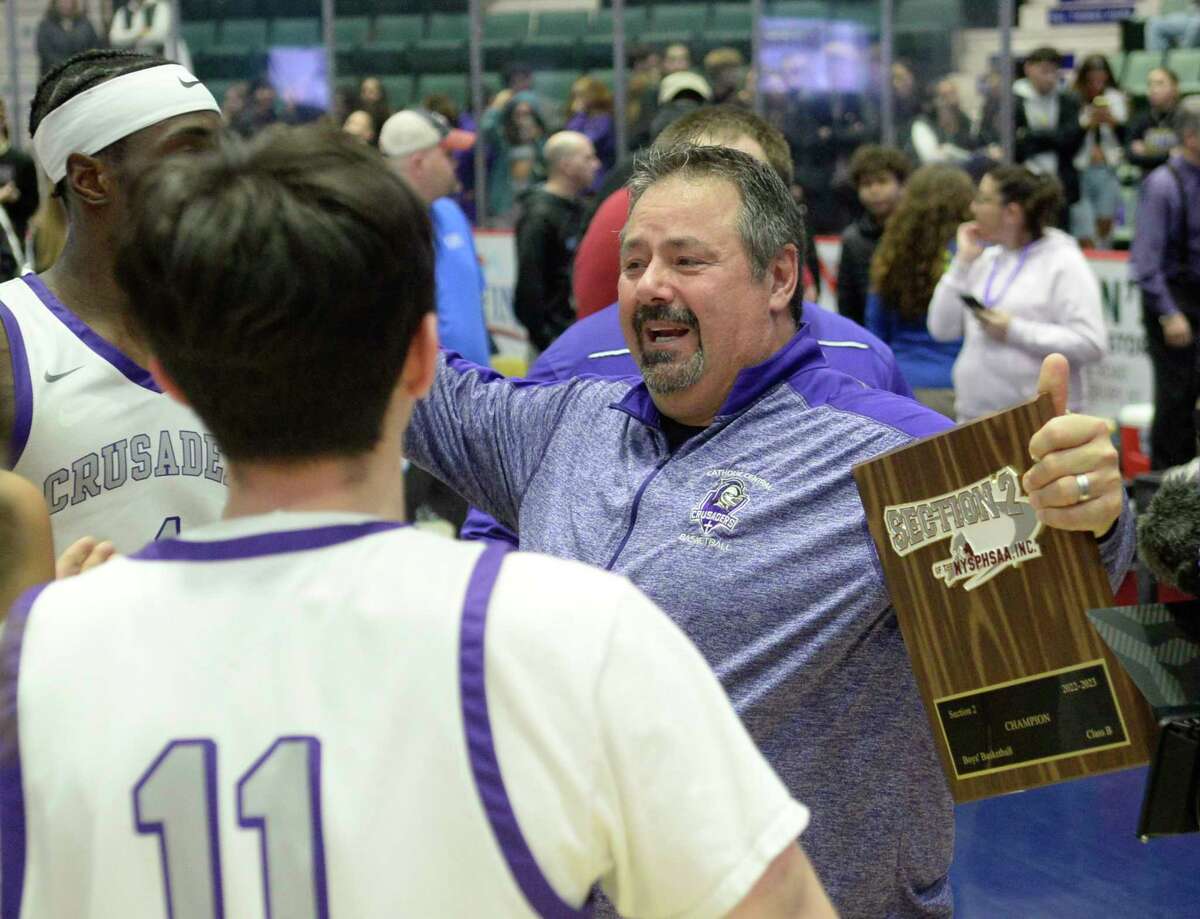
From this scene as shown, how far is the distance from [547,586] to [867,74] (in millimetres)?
10137

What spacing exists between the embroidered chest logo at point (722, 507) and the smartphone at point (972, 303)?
13.2 feet

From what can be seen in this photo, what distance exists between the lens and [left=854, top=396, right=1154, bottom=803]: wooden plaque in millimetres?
1877

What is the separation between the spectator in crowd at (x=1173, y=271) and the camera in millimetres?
7402

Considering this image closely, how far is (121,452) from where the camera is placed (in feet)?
7.56

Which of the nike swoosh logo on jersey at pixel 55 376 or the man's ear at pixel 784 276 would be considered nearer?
the nike swoosh logo on jersey at pixel 55 376

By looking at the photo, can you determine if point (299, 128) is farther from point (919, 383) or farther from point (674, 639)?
point (919, 383)

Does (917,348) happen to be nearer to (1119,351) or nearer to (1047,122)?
(1119,351)

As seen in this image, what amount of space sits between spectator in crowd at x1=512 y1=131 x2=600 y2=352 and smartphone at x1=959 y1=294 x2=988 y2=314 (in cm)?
215

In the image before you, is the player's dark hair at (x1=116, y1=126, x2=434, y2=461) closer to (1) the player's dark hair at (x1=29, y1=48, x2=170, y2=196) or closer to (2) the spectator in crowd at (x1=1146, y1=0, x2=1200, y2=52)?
(1) the player's dark hair at (x1=29, y1=48, x2=170, y2=196)

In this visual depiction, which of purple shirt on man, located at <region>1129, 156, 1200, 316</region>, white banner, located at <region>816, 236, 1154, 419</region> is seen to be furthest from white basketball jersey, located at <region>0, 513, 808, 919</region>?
white banner, located at <region>816, 236, 1154, 419</region>

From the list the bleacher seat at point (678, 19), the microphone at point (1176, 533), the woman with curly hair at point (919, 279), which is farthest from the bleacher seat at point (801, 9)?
the microphone at point (1176, 533)

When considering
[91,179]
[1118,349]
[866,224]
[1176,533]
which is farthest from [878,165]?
[1176,533]

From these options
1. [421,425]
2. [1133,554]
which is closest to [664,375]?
[421,425]

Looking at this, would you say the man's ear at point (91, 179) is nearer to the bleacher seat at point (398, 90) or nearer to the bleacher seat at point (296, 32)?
the bleacher seat at point (398, 90)
